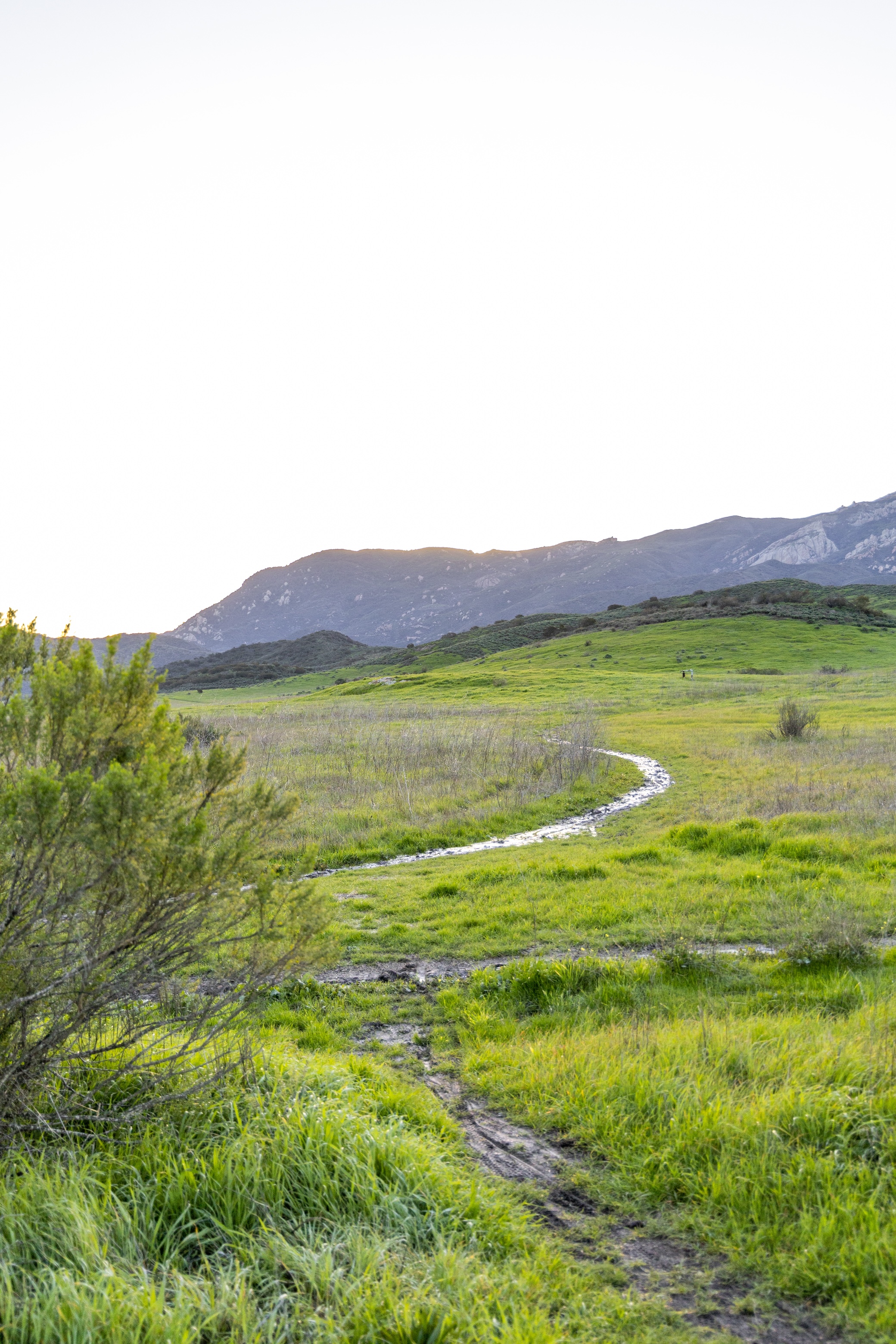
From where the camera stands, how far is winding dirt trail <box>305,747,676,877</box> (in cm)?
1479

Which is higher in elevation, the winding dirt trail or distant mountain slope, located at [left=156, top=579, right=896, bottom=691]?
distant mountain slope, located at [left=156, top=579, right=896, bottom=691]

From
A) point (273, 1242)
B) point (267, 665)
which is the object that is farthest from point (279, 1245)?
point (267, 665)

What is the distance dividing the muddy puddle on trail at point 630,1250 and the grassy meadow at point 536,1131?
0.08 ft

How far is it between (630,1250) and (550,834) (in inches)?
509

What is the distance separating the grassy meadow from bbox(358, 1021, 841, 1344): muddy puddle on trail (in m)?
0.03

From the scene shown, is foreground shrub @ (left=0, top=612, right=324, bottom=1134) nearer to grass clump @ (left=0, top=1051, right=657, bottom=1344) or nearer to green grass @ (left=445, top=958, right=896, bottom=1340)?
grass clump @ (left=0, top=1051, right=657, bottom=1344)

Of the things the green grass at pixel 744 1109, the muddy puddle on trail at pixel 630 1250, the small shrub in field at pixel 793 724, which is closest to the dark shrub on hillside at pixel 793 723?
the small shrub in field at pixel 793 724

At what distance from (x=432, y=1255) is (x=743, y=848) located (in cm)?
1072

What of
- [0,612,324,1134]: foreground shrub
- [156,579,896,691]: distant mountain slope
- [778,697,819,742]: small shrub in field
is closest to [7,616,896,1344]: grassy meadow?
[0,612,324,1134]: foreground shrub

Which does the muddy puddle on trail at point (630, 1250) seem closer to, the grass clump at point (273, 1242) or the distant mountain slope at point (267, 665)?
the grass clump at point (273, 1242)

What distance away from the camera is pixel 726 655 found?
70.0m

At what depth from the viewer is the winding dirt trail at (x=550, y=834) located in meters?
14.8

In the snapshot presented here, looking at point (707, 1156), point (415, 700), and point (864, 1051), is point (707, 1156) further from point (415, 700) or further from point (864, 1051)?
point (415, 700)

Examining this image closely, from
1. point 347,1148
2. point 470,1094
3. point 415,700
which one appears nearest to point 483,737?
point 470,1094
